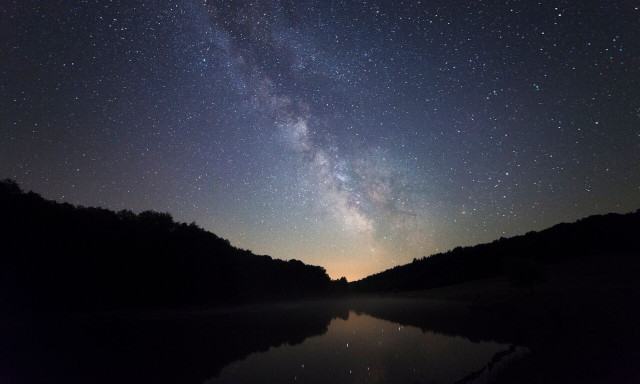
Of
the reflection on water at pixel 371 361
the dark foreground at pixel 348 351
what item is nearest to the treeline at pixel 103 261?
the dark foreground at pixel 348 351

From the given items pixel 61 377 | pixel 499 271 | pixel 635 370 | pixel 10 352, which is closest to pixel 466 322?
pixel 635 370

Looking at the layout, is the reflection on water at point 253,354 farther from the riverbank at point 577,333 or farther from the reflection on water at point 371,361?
the riverbank at point 577,333

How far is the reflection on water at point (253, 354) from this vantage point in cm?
1636

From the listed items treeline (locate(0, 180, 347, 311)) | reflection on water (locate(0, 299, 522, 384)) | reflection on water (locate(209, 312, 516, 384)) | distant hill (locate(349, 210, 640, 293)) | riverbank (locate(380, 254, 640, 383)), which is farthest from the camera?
distant hill (locate(349, 210, 640, 293))

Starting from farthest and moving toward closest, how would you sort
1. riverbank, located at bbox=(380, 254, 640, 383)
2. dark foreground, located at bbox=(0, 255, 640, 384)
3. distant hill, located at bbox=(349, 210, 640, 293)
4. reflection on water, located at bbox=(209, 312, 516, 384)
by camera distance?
distant hill, located at bbox=(349, 210, 640, 293)
reflection on water, located at bbox=(209, 312, 516, 384)
dark foreground, located at bbox=(0, 255, 640, 384)
riverbank, located at bbox=(380, 254, 640, 383)

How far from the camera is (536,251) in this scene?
343 feet

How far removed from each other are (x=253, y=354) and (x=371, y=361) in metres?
8.16

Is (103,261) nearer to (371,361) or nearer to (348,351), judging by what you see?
(348,351)

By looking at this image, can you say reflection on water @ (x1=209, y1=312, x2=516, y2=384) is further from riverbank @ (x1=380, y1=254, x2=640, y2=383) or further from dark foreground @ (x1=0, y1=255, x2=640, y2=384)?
riverbank @ (x1=380, y1=254, x2=640, y2=383)

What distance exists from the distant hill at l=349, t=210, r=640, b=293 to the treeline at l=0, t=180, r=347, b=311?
203 feet

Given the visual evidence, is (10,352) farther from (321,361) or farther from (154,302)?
(154,302)

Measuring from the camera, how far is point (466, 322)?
3256cm

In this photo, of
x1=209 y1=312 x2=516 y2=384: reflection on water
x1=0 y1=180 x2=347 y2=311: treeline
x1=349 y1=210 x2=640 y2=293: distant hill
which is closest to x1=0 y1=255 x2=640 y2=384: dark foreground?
x1=209 y1=312 x2=516 y2=384: reflection on water

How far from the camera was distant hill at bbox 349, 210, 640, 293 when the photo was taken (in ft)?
243
